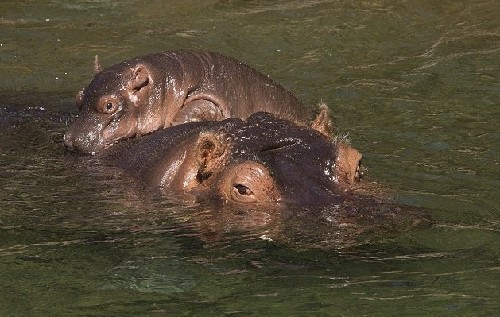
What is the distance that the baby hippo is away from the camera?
6336 millimetres

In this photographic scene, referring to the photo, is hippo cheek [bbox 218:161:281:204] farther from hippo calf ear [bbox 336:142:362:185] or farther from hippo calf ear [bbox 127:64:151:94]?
hippo calf ear [bbox 127:64:151:94]

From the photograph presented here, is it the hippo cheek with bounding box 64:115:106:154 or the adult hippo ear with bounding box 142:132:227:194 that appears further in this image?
the hippo cheek with bounding box 64:115:106:154

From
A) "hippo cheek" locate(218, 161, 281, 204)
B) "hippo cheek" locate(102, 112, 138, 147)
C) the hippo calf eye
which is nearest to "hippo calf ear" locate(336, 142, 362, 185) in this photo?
"hippo cheek" locate(218, 161, 281, 204)

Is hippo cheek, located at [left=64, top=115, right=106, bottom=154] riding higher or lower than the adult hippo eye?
lower

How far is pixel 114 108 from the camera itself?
793cm

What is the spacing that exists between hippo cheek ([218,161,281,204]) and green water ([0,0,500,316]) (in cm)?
20

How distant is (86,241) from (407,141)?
3259 mm

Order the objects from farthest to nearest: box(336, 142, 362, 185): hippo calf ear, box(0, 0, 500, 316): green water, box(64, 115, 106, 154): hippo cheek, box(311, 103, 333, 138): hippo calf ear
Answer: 1. box(64, 115, 106, 154): hippo cheek
2. box(311, 103, 333, 138): hippo calf ear
3. box(336, 142, 362, 185): hippo calf ear
4. box(0, 0, 500, 316): green water

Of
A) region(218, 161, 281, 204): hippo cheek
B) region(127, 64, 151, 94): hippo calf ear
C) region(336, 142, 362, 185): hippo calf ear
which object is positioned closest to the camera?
region(218, 161, 281, 204): hippo cheek

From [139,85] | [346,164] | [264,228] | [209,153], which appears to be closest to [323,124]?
[346,164]

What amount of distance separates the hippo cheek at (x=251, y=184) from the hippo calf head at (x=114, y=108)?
1680mm

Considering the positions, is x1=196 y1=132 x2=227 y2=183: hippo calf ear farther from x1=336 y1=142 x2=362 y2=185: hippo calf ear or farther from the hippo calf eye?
x1=336 y1=142 x2=362 y2=185: hippo calf ear

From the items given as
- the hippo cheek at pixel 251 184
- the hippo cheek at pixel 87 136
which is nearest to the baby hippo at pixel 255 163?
the hippo cheek at pixel 251 184

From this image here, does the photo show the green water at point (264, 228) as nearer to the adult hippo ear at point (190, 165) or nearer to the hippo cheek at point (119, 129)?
the adult hippo ear at point (190, 165)
